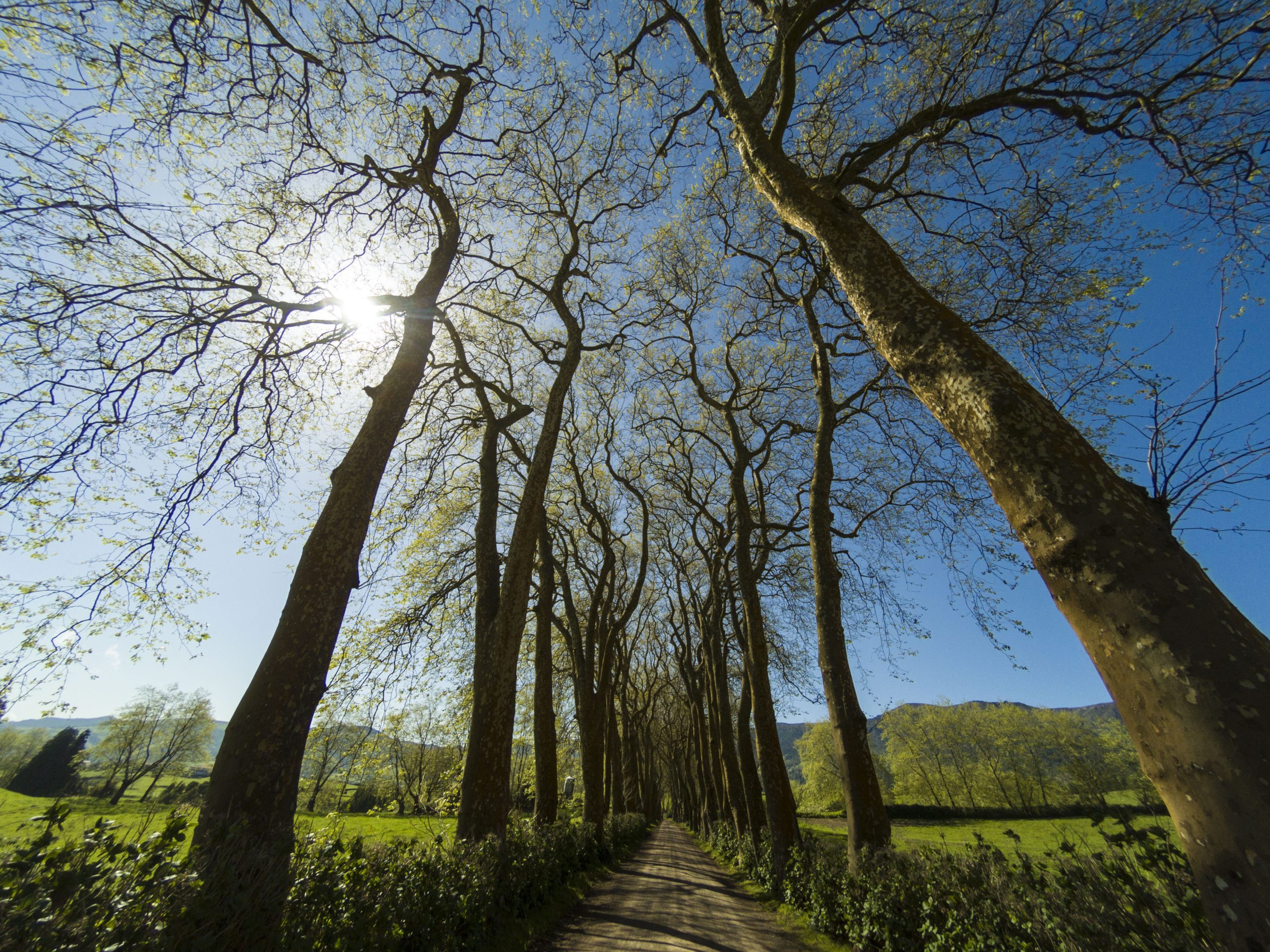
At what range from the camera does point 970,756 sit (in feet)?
164

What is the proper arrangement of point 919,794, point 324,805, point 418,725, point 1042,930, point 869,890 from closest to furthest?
point 1042,930 < point 869,890 < point 418,725 < point 324,805 < point 919,794

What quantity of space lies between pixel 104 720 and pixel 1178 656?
64.1 m

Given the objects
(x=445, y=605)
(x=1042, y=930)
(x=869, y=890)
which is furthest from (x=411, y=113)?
(x=869, y=890)

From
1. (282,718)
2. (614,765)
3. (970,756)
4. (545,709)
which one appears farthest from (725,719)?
(970,756)

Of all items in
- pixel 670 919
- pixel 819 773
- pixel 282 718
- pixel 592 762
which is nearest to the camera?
pixel 282 718

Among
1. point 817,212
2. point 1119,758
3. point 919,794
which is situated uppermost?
point 817,212

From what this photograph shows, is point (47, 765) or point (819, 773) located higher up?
point (47, 765)

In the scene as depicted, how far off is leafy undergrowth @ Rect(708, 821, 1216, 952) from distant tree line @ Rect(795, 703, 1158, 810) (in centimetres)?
4486

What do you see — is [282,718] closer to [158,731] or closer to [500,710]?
[500,710]

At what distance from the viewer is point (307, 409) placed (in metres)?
9.09

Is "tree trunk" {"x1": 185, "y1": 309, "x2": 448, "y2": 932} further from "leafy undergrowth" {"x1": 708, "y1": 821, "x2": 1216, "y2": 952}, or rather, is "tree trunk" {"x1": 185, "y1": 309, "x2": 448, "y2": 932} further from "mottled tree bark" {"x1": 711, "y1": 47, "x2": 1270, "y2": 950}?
"leafy undergrowth" {"x1": 708, "y1": 821, "x2": 1216, "y2": 952}

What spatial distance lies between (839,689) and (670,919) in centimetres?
494

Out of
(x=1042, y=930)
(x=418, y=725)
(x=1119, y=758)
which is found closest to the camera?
(x=1042, y=930)

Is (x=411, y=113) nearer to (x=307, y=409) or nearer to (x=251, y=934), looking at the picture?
(x=307, y=409)
